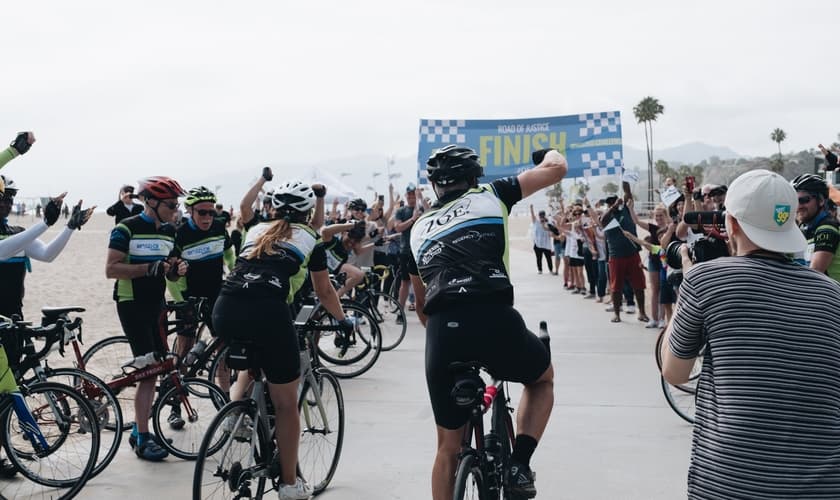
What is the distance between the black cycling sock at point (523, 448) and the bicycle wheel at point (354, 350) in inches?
208

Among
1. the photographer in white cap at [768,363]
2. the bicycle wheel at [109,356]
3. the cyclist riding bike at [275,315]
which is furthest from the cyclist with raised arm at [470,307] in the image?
the bicycle wheel at [109,356]

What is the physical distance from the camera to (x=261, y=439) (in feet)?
14.0

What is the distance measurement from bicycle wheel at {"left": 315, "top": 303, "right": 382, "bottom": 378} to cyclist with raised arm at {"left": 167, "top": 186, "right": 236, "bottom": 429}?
83.0 inches

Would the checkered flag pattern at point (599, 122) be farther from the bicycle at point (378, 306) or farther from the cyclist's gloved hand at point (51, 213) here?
the cyclist's gloved hand at point (51, 213)

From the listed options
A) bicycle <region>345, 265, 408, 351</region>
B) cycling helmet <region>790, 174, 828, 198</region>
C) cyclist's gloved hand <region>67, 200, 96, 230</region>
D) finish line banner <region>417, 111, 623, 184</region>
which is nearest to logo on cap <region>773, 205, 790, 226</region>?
cycling helmet <region>790, 174, 828, 198</region>

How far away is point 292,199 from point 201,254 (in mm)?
2601

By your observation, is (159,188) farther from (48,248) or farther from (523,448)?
(523,448)

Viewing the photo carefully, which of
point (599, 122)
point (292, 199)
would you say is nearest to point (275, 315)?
point (292, 199)

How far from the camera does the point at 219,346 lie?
6477mm

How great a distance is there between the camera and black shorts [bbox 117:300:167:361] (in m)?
5.74

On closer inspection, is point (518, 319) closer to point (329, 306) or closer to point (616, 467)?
point (329, 306)

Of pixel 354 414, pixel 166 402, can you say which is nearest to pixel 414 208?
pixel 354 414

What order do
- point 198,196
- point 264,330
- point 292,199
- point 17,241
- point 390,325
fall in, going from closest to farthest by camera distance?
point 264,330 → point 292,199 → point 17,241 → point 198,196 → point 390,325

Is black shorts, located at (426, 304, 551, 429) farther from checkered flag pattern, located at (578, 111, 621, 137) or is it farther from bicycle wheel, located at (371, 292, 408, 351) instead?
checkered flag pattern, located at (578, 111, 621, 137)
